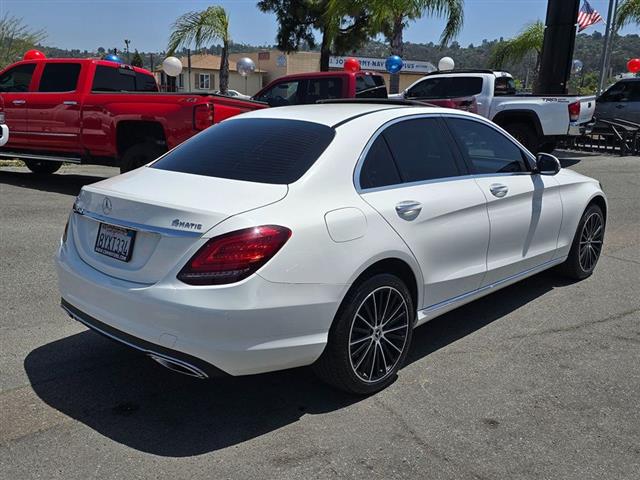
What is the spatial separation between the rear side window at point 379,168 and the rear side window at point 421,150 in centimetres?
6

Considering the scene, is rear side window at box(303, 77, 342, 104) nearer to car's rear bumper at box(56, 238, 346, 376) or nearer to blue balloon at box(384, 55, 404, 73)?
blue balloon at box(384, 55, 404, 73)

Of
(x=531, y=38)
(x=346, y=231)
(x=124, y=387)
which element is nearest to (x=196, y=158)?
(x=346, y=231)

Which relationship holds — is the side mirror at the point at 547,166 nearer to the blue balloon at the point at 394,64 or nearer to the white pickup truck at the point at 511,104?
the white pickup truck at the point at 511,104

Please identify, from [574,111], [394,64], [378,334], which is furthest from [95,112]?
[394,64]

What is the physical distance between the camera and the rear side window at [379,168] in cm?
366

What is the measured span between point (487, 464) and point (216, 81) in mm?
60452

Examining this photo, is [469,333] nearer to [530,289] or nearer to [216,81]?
[530,289]

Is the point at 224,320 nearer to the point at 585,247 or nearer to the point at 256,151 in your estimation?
the point at 256,151

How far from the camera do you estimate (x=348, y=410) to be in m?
3.46

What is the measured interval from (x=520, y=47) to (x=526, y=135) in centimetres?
1691

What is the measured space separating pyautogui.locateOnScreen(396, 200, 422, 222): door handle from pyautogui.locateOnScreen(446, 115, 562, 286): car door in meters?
0.86

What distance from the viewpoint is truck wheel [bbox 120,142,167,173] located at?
9047mm

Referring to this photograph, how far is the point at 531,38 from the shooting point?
2842 centimetres

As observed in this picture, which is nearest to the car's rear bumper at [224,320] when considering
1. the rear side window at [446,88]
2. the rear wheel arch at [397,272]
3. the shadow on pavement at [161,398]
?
the rear wheel arch at [397,272]
